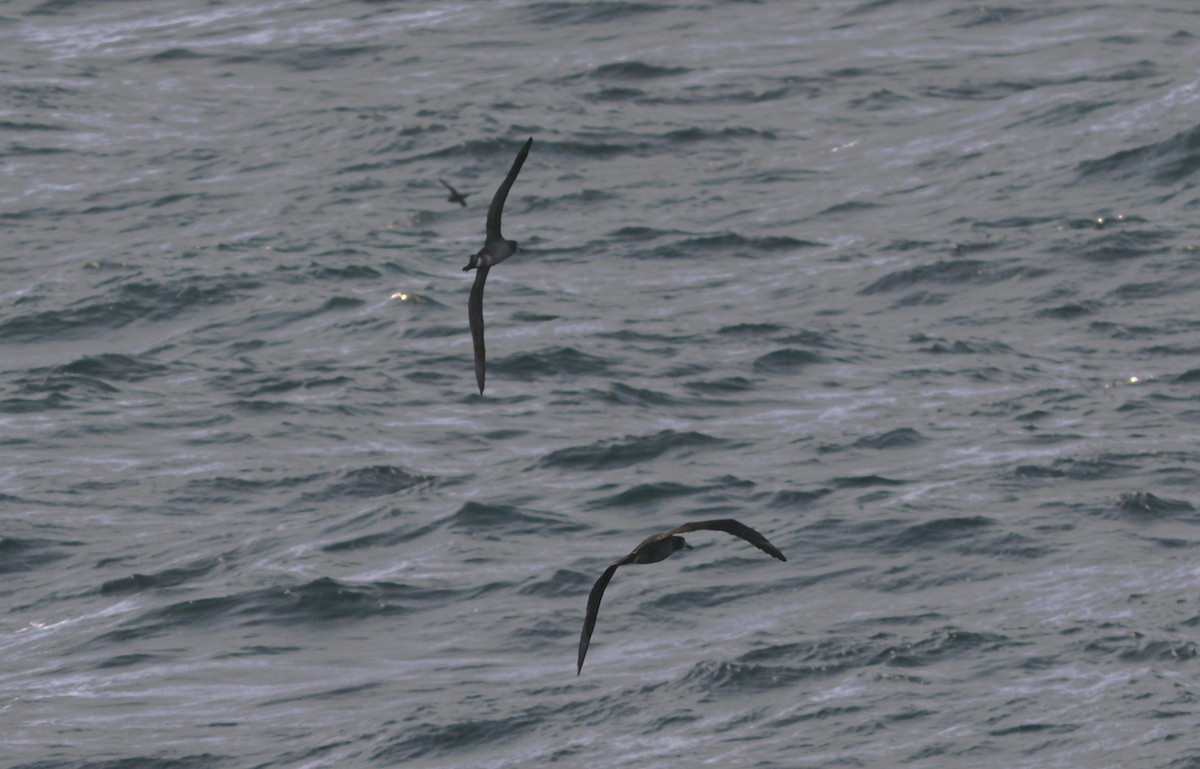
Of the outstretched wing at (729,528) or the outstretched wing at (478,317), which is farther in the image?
the outstretched wing at (478,317)

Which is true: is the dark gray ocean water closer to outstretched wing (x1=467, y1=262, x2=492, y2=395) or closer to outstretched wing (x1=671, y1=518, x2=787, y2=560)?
outstretched wing (x1=467, y1=262, x2=492, y2=395)

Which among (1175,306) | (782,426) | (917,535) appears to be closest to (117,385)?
(782,426)

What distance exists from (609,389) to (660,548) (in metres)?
17.8

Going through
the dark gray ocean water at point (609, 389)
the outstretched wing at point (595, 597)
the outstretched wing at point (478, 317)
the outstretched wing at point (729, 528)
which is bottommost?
the dark gray ocean water at point (609, 389)

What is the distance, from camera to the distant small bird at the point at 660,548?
1433 cm

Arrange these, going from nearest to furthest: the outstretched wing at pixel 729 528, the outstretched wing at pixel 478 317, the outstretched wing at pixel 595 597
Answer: the outstretched wing at pixel 729 528
the outstretched wing at pixel 595 597
the outstretched wing at pixel 478 317

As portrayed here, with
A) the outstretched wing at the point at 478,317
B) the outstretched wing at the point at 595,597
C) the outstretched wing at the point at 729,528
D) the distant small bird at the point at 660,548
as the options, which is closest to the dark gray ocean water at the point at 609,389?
the outstretched wing at the point at 478,317

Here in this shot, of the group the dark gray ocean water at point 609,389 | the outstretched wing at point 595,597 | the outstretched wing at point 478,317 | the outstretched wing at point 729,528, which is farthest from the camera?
the dark gray ocean water at point 609,389

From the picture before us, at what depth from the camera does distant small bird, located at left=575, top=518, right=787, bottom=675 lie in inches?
564

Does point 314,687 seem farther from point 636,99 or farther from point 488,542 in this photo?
point 636,99

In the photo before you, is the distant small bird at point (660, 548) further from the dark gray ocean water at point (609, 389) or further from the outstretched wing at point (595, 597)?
the dark gray ocean water at point (609, 389)

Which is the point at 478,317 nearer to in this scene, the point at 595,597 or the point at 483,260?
the point at 483,260

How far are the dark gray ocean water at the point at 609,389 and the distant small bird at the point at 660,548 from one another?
357 inches

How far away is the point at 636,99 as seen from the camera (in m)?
44.0
